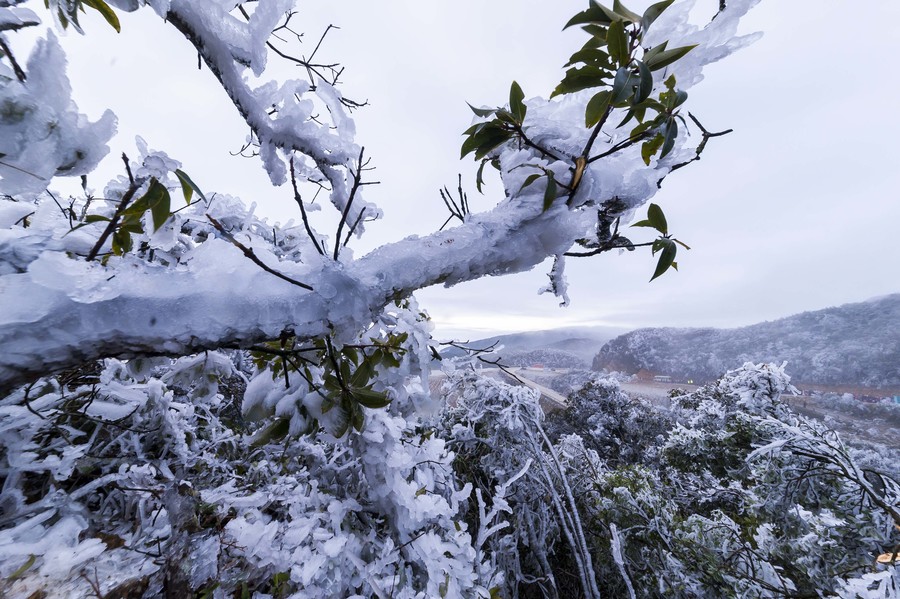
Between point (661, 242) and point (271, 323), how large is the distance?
83 centimetres

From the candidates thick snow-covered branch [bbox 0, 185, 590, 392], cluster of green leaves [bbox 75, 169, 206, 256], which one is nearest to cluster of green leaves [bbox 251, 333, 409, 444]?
thick snow-covered branch [bbox 0, 185, 590, 392]

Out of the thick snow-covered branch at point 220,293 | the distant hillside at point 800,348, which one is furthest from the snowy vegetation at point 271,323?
the distant hillside at point 800,348

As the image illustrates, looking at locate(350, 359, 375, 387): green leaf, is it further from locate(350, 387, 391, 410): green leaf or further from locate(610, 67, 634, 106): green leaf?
locate(610, 67, 634, 106): green leaf

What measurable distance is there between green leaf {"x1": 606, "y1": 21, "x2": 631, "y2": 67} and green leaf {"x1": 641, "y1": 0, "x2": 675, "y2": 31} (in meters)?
0.04

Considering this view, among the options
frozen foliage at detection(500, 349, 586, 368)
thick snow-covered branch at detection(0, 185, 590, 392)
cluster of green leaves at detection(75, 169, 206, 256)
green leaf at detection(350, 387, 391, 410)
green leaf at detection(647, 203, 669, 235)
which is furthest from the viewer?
frozen foliage at detection(500, 349, 586, 368)

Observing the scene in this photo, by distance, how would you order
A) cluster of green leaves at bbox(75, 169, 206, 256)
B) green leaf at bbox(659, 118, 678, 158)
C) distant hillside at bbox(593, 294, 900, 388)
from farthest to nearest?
distant hillside at bbox(593, 294, 900, 388) < green leaf at bbox(659, 118, 678, 158) < cluster of green leaves at bbox(75, 169, 206, 256)

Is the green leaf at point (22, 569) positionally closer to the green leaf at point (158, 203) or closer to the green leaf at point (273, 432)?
the green leaf at point (273, 432)

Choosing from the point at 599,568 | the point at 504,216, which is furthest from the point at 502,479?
the point at 504,216

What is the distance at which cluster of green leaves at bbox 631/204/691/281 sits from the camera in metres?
0.78

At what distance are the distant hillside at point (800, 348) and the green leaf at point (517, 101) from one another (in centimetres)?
1785

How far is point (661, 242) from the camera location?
0.79m

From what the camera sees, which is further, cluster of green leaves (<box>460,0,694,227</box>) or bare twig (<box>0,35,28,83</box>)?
cluster of green leaves (<box>460,0,694,227</box>)

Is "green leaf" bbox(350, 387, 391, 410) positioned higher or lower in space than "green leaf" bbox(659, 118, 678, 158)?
lower

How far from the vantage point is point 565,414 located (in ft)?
37.2
